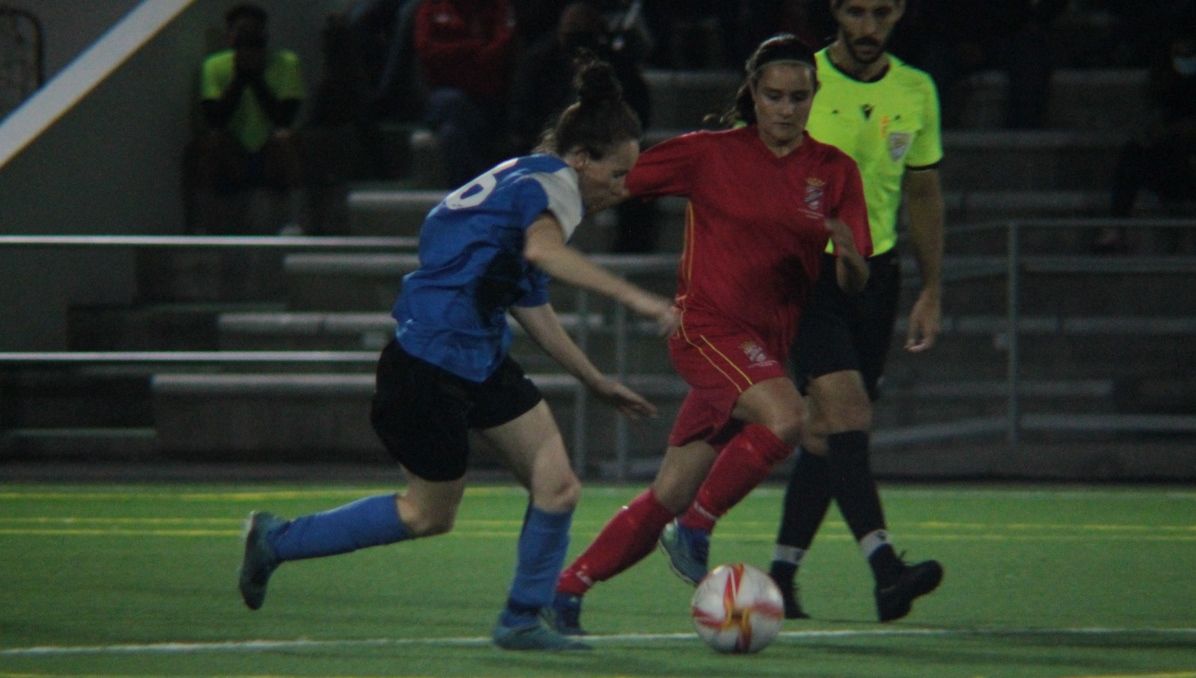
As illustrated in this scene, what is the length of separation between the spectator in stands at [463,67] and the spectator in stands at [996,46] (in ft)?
8.77

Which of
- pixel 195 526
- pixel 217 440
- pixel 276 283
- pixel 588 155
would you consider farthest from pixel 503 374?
pixel 276 283

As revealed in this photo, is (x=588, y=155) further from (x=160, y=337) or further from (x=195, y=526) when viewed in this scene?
(x=160, y=337)

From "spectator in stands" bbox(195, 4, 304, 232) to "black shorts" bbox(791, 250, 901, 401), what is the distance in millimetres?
8355

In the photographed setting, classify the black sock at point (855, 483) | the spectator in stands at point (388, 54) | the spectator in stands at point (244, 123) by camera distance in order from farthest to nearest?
the spectator in stands at point (388, 54) < the spectator in stands at point (244, 123) < the black sock at point (855, 483)

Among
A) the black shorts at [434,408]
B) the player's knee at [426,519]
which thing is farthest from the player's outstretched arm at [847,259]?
the player's knee at [426,519]

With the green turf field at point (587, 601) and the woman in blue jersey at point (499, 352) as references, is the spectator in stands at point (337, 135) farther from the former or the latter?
the woman in blue jersey at point (499, 352)

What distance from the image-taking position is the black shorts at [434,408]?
7.03m

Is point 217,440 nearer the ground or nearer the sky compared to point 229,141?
nearer the ground

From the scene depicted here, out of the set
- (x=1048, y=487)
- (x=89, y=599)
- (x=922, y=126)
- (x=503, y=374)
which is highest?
(x=922, y=126)

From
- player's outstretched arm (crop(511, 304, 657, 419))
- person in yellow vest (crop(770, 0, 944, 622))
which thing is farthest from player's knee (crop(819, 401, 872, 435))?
player's outstretched arm (crop(511, 304, 657, 419))

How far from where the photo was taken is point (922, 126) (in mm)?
8109

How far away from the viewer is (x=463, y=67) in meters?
15.2

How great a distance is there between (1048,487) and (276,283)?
5.30m

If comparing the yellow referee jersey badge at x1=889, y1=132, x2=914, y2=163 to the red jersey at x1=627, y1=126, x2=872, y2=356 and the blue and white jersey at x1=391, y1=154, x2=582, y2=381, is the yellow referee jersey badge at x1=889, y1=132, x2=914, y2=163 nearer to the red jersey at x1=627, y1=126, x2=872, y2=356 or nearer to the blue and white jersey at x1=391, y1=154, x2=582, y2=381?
the red jersey at x1=627, y1=126, x2=872, y2=356
